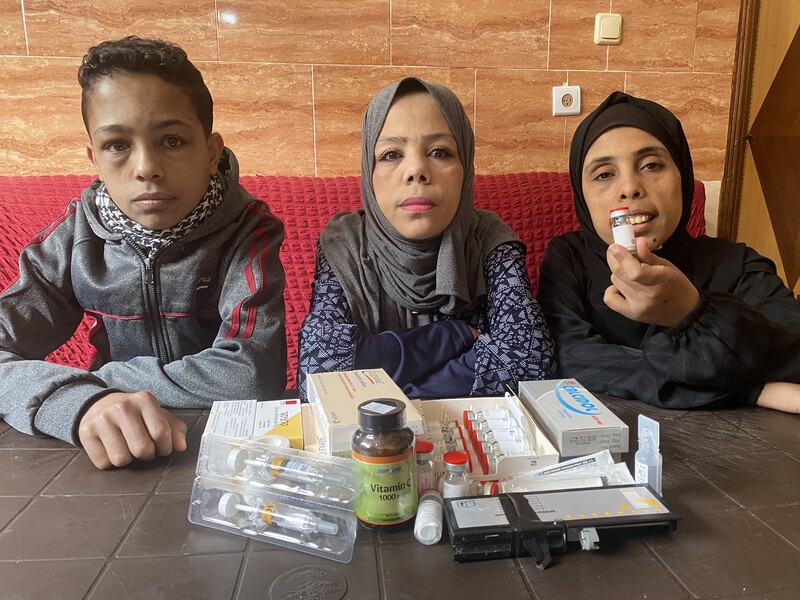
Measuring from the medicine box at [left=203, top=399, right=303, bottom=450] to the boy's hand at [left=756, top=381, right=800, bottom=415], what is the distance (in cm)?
68

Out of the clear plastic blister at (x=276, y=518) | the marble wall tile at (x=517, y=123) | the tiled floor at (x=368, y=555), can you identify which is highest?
the marble wall tile at (x=517, y=123)

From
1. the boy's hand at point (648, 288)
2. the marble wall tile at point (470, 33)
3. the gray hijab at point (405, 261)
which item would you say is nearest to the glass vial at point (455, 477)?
the boy's hand at point (648, 288)

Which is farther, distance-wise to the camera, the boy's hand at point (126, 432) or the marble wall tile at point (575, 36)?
the marble wall tile at point (575, 36)

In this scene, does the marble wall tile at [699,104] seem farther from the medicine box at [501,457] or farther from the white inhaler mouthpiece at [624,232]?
the medicine box at [501,457]

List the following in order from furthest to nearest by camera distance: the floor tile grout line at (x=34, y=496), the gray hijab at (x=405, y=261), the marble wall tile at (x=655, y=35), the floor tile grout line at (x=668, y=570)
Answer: the marble wall tile at (x=655, y=35) < the gray hijab at (x=405, y=261) < the floor tile grout line at (x=34, y=496) < the floor tile grout line at (x=668, y=570)

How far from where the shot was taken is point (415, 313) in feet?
3.56

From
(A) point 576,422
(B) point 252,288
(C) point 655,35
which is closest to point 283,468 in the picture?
(A) point 576,422

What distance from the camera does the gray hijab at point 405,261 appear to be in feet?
3.38

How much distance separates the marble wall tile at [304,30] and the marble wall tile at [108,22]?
7 cm

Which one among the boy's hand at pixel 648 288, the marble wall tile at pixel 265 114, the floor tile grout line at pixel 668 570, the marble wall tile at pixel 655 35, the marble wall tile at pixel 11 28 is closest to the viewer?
the floor tile grout line at pixel 668 570

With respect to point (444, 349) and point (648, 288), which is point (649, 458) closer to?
point (648, 288)

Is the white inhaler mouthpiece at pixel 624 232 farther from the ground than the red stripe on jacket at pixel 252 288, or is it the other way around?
the white inhaler mouthpiece at pixel 624 232

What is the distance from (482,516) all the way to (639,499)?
0.51 feet

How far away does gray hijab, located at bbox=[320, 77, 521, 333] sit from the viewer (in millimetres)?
1029
